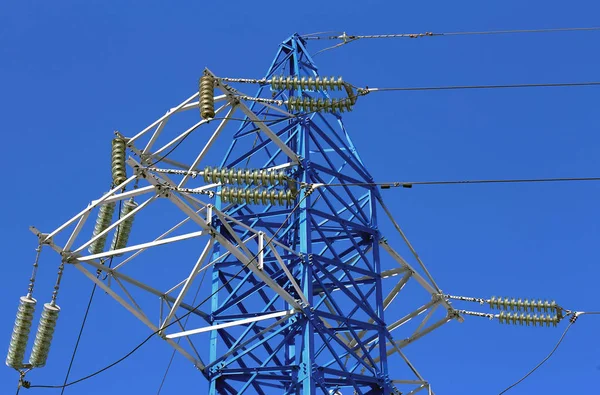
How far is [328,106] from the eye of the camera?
144 feet

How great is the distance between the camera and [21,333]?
3950 centimetres

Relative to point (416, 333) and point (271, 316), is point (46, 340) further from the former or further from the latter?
point (416, 333)

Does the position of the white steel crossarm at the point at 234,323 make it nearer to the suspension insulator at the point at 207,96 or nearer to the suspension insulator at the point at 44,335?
the suspension insulator at the point at 44,335

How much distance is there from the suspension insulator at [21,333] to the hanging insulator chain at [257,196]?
6554 mm

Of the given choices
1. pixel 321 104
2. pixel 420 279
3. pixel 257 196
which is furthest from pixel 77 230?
pixel 420 279

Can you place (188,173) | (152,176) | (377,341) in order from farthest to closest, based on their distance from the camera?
(377,341), (188,173), (152,176)

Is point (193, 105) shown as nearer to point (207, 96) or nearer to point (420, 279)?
point (207, 96)

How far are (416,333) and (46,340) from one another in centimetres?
1474

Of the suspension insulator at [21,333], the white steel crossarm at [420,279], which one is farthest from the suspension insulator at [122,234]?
the white steel crossarm at [420,279]

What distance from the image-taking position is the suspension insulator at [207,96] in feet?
131

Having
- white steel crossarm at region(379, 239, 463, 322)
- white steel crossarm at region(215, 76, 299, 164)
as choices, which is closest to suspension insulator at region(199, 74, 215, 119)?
white steel crossarm at region(215, 76, 299, 164)

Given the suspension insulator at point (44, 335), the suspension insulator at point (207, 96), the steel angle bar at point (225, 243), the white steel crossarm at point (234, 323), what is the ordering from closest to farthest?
the steel angle bar at point (225, 243) → the suspension insulator at point (44, 335) → the suspension insulator at point (207, 96) → the white steel crossarm at point (234, 323)

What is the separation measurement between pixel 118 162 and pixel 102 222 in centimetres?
373

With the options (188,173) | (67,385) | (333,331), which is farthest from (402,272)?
(67,385)
